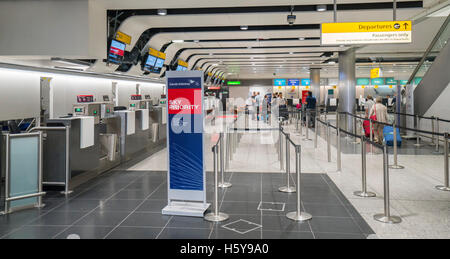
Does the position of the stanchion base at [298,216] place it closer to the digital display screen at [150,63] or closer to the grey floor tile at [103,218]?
the grey floor tile at [103,218]

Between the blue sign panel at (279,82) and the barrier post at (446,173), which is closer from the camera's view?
the barrier post at (446,173)

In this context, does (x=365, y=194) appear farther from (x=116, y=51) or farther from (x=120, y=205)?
(x=116, y=51)

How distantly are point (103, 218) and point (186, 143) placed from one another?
145 centimetres

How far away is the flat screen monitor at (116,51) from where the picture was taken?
29.1 ft

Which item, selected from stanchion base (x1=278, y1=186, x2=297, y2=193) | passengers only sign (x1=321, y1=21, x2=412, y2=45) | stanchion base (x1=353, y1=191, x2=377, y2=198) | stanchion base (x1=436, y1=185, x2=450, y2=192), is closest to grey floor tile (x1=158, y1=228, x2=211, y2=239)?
stanchion base (x1=278, y1=186, x2=297, y2=193)

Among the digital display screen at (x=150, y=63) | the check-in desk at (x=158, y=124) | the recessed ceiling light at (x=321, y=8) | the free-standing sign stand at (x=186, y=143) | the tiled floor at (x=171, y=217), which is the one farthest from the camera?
the digital display screen at (x=150, y=63)

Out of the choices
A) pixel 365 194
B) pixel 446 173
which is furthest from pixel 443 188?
pixel 365 194

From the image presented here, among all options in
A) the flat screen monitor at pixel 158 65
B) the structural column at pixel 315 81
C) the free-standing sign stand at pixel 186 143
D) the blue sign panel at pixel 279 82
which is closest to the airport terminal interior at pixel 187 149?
the free-standing sign stand at pixel 186 143

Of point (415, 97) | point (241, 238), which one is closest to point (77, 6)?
point (241, 238)

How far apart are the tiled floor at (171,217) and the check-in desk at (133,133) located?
230 centimetres

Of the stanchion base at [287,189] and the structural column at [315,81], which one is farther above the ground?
the structural column at [315,81]

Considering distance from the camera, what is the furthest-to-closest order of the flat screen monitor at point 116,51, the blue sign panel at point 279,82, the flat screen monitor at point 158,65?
1. the blue sign panel at point 279,82
2. the flat screen monitor at point 158,65
3. the flat screen monitor at point 116,51

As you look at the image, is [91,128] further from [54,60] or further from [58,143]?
[54,60]
